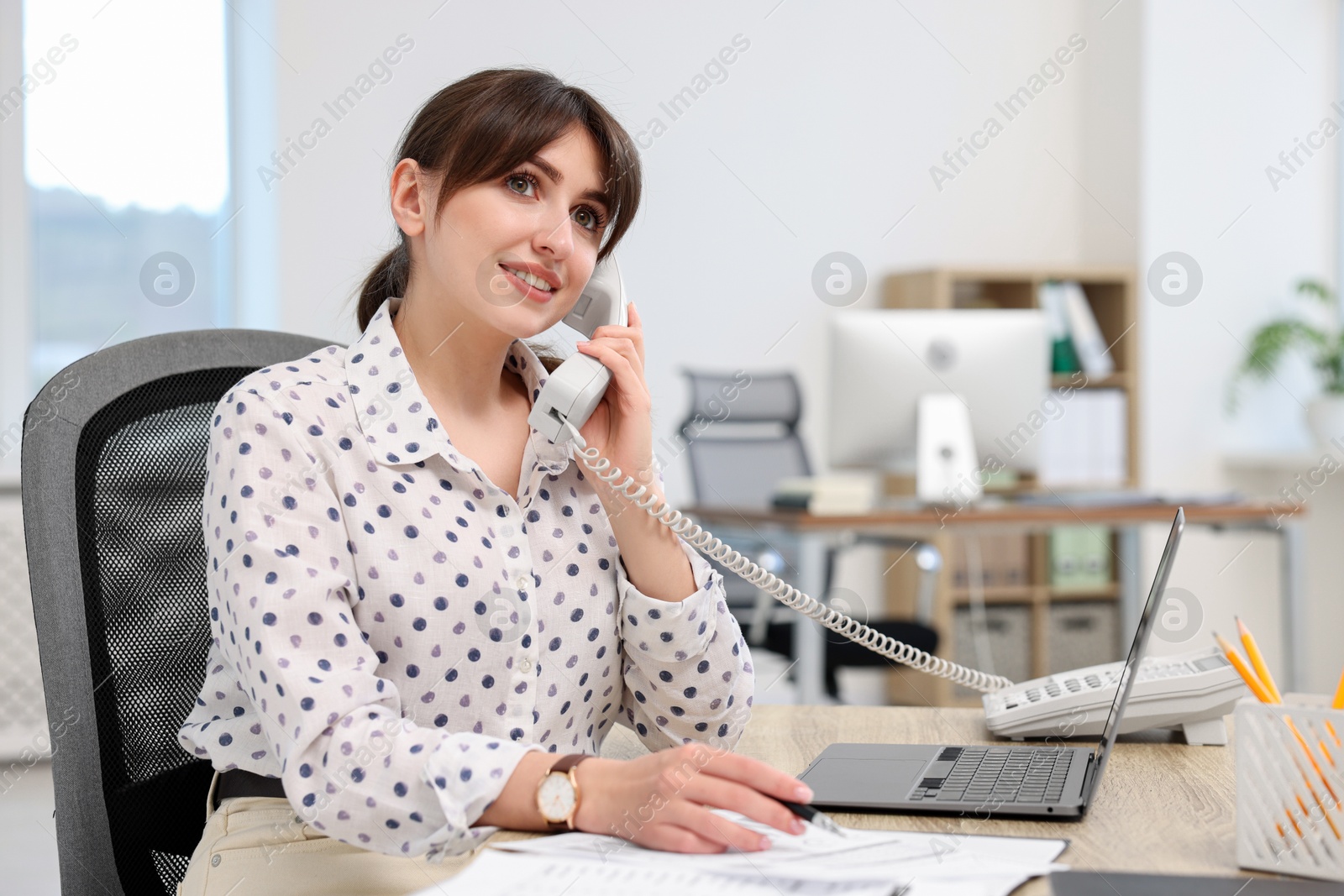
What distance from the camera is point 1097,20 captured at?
475 cm

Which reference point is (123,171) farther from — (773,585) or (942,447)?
(773,585)

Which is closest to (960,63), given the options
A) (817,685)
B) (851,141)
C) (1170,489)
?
(851,141)

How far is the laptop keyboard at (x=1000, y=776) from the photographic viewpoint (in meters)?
0.87

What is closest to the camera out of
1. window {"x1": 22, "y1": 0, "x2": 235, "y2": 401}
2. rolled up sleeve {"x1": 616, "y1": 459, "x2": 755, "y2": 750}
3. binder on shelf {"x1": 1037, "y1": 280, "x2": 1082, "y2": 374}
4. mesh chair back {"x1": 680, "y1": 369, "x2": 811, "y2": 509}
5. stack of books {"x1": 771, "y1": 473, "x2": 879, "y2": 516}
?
rolled up sleeve {"x1": 616, "y1": 459, "x2": 755, "y2": 750}

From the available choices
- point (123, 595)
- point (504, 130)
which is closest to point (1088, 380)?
point (504, 130)

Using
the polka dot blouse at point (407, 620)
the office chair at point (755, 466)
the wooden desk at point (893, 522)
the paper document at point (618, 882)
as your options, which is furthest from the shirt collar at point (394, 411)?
the office chair at point (755, 466)

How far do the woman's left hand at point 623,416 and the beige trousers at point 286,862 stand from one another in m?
0.41

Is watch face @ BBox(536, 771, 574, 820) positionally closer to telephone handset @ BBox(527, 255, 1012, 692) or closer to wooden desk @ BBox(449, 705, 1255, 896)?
wooden desk @ BBox(449, 705, 1255, 896)

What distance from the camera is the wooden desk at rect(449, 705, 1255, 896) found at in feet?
2.46

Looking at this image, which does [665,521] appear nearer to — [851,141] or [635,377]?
[635,377]

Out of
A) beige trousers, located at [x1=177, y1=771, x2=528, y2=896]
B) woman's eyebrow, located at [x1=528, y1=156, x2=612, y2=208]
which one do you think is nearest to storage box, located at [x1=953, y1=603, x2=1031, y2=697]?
woman's eyebrow, located at [x1=528, y1=156, x2=612, y2=208]

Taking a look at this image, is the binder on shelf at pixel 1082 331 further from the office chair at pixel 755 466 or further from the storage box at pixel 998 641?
the office chair at pixel 755 466

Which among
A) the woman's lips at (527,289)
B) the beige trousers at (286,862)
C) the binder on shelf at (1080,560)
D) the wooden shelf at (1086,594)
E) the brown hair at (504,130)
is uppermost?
the brown hair at (504,130)

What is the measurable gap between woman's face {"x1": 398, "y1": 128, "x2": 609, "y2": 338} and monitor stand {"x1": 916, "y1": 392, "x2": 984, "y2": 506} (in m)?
1.94
